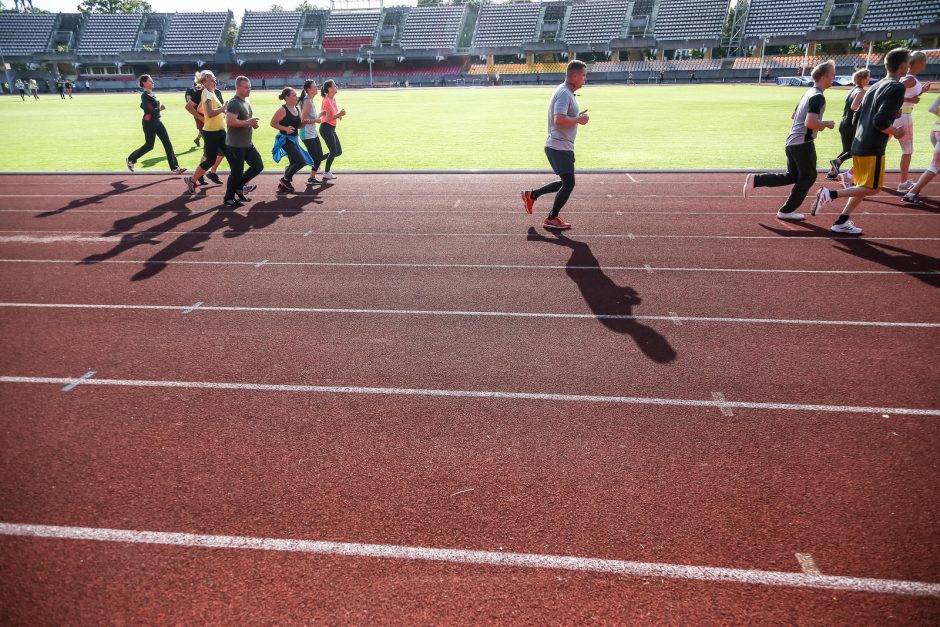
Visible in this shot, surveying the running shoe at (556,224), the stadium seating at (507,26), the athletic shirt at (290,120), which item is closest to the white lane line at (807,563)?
the running shoe at (556,224)

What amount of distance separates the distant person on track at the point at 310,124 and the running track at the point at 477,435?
15.0 ft

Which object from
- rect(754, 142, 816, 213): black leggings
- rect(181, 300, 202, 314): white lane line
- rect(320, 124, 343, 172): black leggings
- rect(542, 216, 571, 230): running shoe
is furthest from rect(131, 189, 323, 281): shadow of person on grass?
rect(754, 142, 816, 213): black leggings

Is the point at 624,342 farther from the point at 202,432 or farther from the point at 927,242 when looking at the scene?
the point at 927,242

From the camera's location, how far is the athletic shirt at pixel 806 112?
24.6 ft

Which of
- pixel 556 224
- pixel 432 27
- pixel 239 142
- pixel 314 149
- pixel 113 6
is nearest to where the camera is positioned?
pixel 556 224

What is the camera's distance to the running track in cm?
259

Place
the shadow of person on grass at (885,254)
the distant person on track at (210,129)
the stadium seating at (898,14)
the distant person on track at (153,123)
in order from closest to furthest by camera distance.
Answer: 1. the shadow of person on grass at (885,254)
2. the distant person on track at (210,129)
3. the distant person on track at (153,123)
4. the stadium seating at (898,14)

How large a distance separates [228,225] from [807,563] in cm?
884

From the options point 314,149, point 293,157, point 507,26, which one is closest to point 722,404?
point 293,157

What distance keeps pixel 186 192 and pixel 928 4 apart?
2901 inches

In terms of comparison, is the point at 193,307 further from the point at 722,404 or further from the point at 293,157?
the point at 293,157

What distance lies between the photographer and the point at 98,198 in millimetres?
10922

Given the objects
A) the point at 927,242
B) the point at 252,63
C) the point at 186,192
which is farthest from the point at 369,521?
the point at 252,63

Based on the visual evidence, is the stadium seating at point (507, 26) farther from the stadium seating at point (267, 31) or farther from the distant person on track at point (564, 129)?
the distant person on track at point (564, 129)
